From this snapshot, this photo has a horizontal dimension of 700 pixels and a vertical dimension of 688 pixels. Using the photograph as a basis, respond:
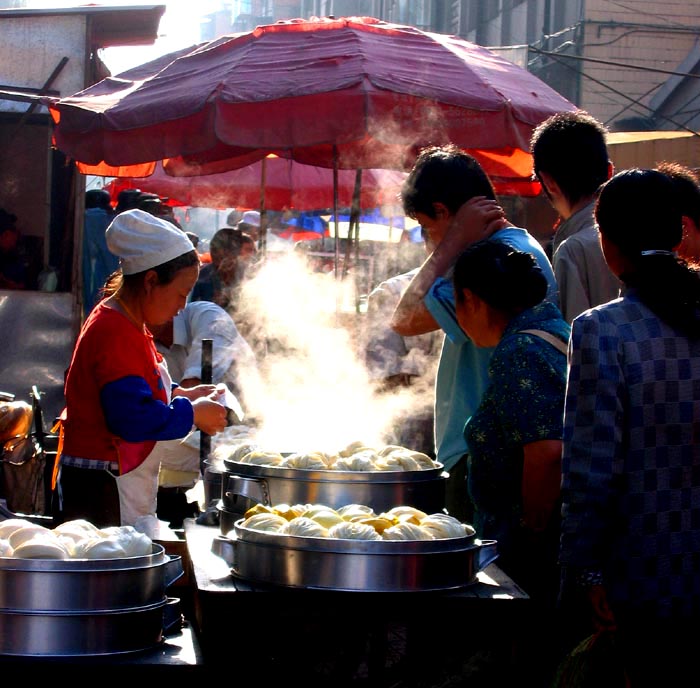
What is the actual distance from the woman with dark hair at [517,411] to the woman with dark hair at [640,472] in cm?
32

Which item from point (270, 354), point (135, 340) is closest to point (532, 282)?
point (135, 340)

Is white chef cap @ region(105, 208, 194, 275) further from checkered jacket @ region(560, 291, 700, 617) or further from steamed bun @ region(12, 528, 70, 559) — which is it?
checkered jacket @ region(560, 291, 700, 617)

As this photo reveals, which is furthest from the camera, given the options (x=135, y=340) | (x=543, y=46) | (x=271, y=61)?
(x=543, y=46)

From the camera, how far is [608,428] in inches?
92.5

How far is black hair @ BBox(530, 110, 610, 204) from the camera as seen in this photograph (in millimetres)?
3678

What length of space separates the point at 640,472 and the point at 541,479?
1.33 feet

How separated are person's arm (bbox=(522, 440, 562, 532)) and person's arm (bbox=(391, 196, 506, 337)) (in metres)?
0.94

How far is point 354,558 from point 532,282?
3.35ft

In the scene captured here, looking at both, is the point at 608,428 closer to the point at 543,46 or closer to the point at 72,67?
the point at 72,67

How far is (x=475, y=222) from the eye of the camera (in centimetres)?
357

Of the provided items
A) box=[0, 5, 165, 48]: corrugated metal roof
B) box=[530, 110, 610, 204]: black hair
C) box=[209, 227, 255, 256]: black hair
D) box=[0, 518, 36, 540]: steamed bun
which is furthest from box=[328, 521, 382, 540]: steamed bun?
box=[0, 5, 165, 48]: corrugated metal roof

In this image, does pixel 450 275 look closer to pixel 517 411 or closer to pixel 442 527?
pixel 517 411

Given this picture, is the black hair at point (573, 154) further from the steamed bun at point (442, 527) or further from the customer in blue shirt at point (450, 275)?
the steamed bun at point (442, 527)

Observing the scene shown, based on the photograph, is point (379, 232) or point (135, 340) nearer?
point (135, 340)
